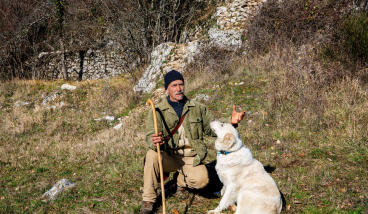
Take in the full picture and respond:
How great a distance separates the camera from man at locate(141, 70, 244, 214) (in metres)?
3.50

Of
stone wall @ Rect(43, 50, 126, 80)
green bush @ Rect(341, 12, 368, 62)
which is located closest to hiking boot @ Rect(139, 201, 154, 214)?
green bush @ Rect(341, 12, 368, 62)

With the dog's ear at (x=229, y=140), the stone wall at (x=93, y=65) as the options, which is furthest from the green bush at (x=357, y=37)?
the stone wall at (x=93, y=65)

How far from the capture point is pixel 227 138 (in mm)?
3143

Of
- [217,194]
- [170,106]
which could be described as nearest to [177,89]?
[170,106]

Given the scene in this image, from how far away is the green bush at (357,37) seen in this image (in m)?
6.54

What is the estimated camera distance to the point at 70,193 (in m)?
4.03

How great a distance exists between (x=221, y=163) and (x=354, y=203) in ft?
6.49

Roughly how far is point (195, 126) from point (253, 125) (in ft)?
9.61

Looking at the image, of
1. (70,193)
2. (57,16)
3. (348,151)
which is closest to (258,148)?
(348,151)

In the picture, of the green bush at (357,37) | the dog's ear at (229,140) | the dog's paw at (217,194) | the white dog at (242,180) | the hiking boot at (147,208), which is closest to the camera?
the white dog at (242,180)

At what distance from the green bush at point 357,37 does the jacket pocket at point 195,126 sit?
5.85 meters

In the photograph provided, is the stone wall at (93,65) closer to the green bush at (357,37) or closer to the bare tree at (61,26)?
the bare tree at (61,26)

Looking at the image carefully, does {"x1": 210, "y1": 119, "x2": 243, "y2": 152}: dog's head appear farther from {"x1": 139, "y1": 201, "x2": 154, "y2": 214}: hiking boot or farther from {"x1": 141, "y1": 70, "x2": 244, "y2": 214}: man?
{"x1": 139, "y1": 201, "x2": 154, "y2": 214}: hiking boot

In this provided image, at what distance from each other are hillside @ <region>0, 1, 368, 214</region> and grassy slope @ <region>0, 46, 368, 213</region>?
0.03 metres
